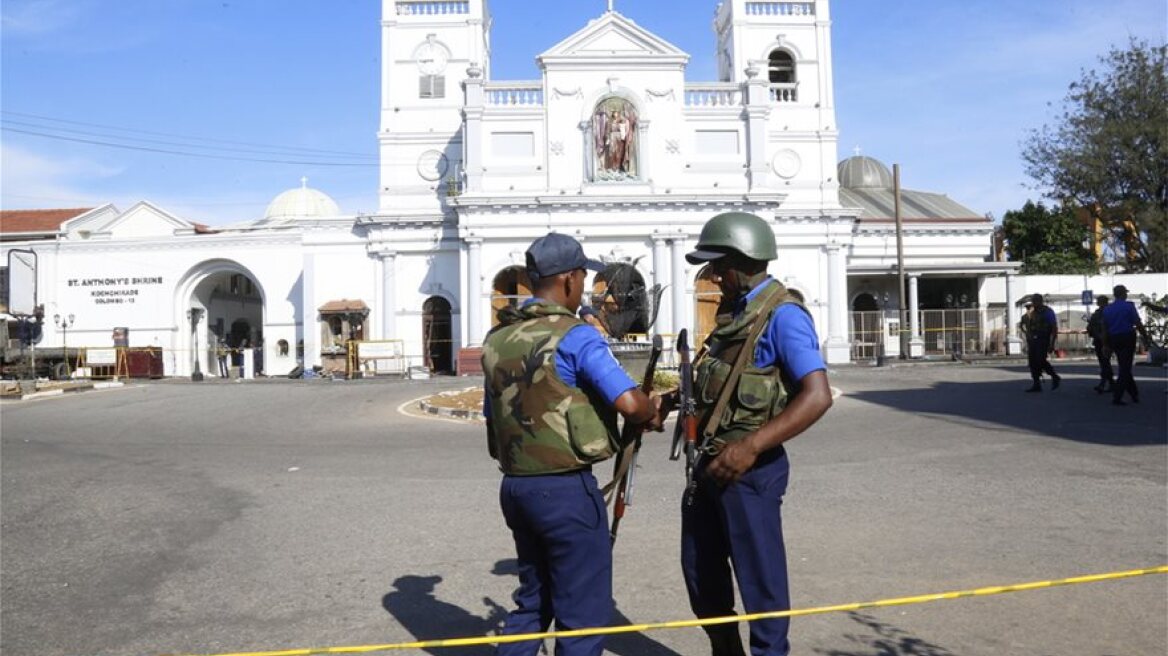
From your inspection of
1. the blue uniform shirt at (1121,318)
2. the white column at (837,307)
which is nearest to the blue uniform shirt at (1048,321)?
the blue uniform shirt at (1121,318)

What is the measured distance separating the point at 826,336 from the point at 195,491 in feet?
96.9

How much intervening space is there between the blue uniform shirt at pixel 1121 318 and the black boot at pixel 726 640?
11363 millimetres

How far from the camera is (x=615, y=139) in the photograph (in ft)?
109

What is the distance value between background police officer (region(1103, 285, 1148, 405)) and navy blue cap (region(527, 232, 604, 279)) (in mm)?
11513

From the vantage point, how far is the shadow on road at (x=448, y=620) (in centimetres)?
400

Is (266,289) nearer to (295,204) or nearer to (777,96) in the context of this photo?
(295,204)

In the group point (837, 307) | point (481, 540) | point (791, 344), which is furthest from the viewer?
point (837, 307)

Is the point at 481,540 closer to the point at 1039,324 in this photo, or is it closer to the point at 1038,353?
the point at 1039,324

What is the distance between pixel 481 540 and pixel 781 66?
3531 cm

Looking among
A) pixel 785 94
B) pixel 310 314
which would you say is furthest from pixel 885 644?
pixel 785 94

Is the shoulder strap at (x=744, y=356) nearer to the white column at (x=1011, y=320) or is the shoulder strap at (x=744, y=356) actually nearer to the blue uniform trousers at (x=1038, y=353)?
the blue uniform trousers at (x=1038, y=353)

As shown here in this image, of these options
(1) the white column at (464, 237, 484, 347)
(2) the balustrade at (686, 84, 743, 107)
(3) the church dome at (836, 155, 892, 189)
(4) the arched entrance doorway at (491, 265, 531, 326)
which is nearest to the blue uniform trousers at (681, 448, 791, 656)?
(1) the white column at (464, 237, 484, 347)

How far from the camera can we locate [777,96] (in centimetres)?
3769

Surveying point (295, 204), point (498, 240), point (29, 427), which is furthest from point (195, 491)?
point (295, 204)
